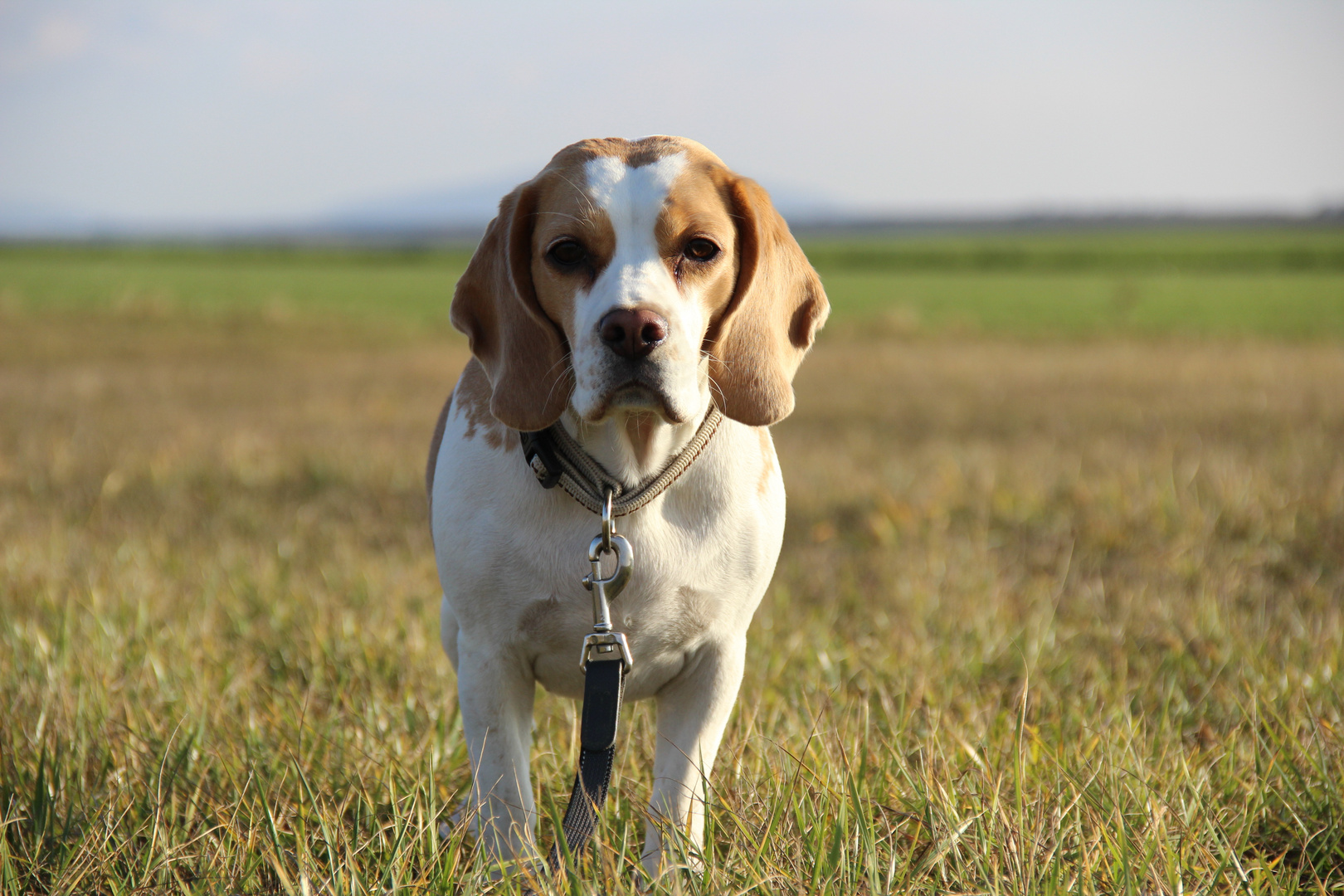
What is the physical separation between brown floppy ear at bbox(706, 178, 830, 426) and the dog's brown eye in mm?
327

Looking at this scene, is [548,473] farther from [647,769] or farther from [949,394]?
[949,394]

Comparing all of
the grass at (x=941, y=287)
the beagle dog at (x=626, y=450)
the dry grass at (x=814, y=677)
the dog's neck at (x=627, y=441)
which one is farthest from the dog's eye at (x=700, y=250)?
the grass at (x=941, y=287)

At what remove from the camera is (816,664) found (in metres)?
3.48

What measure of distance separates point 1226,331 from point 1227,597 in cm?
1791

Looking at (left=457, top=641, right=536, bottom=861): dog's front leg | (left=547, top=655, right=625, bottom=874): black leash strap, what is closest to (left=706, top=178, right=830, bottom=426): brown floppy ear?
(left=547, top=655, right=625, bottom=874): black leash strap

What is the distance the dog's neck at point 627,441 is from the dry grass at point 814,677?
27.9 inches

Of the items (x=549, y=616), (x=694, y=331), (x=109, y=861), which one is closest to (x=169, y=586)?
(x=109, y=861)

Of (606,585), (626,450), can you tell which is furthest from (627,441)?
(606,585)

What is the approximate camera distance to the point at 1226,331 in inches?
779

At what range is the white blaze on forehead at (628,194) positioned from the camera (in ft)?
6.83

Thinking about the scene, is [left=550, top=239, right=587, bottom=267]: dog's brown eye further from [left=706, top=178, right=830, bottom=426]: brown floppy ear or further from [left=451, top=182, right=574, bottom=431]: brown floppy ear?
[left=706, top=178, right=830, bottom=426]: brown floppy ear

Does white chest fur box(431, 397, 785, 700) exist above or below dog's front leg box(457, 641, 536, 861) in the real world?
above

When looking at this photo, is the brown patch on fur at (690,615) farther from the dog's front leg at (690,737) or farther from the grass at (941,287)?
the grass at (941,287)

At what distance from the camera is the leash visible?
2.13 m
